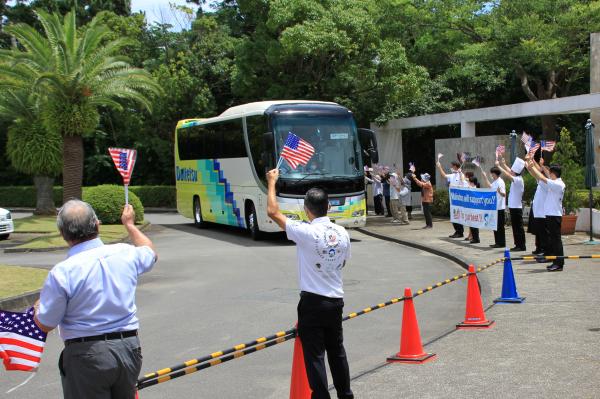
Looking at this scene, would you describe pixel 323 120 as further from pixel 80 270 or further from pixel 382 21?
pixel 80 270

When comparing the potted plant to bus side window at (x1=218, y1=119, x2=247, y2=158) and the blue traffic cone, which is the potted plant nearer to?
bus side window at (x1=218, y1=119, x2=247, y2=158)

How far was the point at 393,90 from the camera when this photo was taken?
1300 inches

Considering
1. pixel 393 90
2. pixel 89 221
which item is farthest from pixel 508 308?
pixel 393 90

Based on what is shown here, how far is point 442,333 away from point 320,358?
417 centimetres

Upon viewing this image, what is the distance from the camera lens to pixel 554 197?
1422cm

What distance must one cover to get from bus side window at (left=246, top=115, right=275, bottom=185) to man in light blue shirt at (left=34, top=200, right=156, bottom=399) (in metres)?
15.9

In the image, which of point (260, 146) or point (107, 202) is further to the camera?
point (107, 202)

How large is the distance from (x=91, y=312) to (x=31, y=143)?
1234 inches

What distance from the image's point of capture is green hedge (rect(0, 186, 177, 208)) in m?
42.8

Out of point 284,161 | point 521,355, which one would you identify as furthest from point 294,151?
point 284,161

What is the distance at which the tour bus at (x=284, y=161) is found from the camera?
2086 cm

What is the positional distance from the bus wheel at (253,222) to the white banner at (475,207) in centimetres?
550

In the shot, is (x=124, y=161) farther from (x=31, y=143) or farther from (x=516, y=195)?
(x=31, y=143)

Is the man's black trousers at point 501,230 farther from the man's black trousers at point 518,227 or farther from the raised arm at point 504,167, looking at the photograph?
the raised arm at point 504,167
